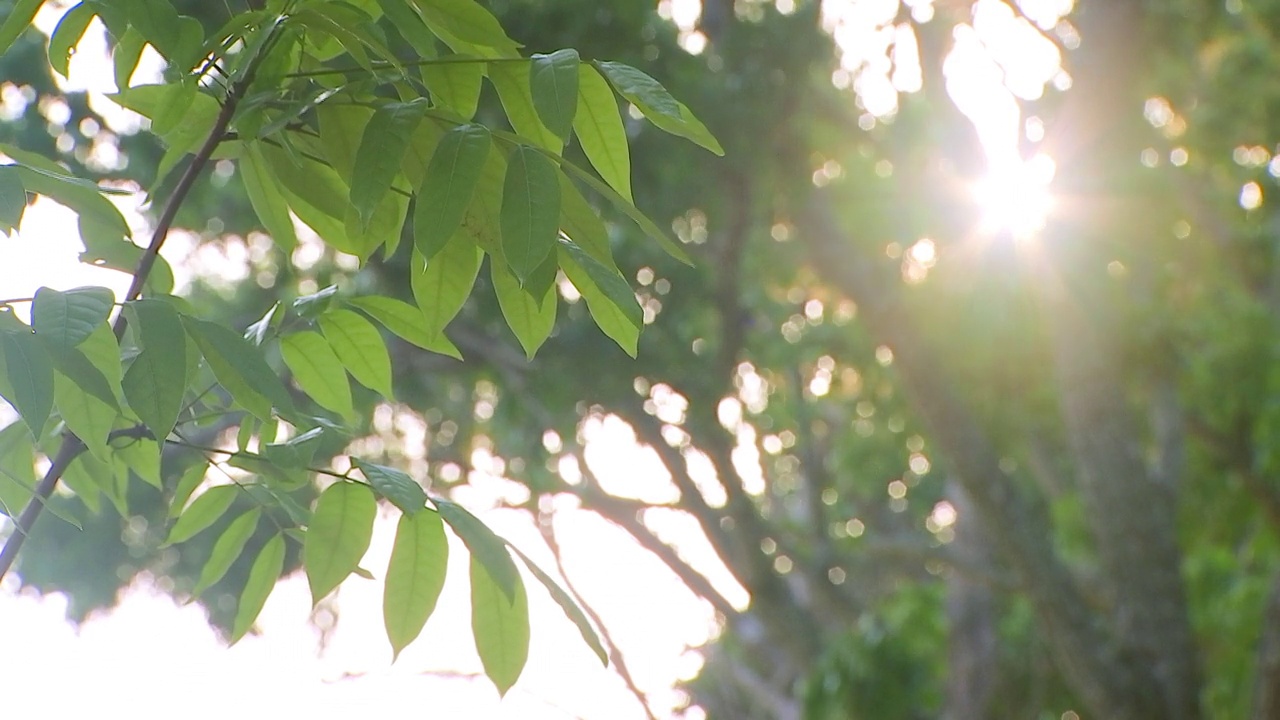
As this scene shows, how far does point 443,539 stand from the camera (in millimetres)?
824

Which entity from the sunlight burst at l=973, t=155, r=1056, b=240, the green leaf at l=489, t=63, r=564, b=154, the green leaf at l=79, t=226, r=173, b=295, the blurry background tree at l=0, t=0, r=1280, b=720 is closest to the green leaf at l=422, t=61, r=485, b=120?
the green leaf at l=489, t=63, r=564, b=154

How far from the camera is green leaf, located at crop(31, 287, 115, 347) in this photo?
25.5 inches

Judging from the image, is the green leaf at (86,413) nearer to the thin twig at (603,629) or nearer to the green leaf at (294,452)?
the green leaf at (294,452)

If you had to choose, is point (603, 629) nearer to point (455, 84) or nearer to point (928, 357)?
point (928, 357)

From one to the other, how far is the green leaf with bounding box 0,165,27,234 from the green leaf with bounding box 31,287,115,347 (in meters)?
0.04

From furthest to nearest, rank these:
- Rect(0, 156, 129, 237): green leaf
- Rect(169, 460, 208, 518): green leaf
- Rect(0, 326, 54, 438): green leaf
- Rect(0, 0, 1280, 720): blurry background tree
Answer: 1. Rect(0, 0, 1280, 720): blurry background tree
2. Rect(169, 460, 208, 518): green leaf
3. Rect(0, 156, 129, 237): green leaf
4. Rect(0, 326, 54, 438): green leaf

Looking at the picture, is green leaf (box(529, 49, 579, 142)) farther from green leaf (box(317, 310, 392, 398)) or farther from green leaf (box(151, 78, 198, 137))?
green leaf (box(317, 310, 392, 398))

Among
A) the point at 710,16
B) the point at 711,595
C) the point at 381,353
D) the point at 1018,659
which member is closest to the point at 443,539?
the point at 381,353

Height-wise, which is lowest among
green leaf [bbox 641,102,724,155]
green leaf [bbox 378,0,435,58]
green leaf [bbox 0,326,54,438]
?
green leaf [bbox 0,326,54,438]

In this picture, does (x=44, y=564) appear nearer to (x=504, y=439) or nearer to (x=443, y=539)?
(x=504, y=439)

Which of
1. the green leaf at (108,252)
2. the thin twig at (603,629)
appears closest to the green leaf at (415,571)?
the green leaf at (108,252)

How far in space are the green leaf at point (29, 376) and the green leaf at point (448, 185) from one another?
0.21m

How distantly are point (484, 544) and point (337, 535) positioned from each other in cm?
10

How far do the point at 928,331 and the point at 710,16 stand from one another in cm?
182
